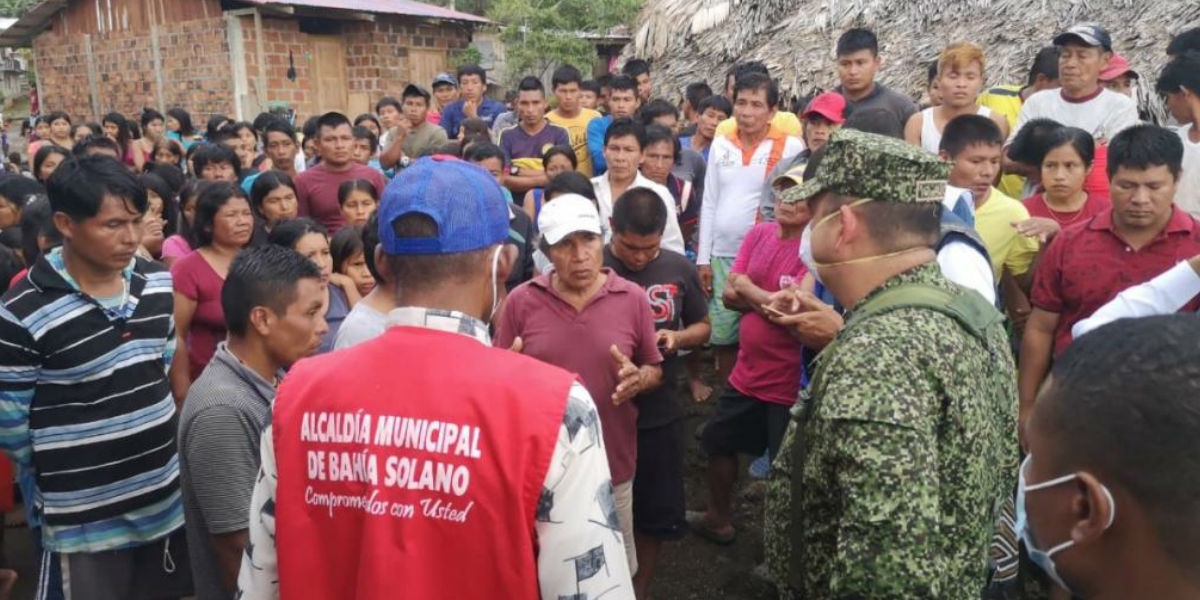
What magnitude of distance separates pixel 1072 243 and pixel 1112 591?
2.76 metres

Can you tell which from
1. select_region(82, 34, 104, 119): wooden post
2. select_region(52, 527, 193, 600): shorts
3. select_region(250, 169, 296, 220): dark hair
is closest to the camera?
select_region(52, 527, 193, 600): shorts

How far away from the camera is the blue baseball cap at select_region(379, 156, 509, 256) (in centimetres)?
160

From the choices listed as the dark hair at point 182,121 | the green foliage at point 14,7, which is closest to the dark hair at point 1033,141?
the dark hair at point 182,121

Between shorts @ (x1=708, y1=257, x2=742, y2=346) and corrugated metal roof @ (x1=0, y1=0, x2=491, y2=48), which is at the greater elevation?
corrugated metal roof @ (x1=0, y1=0, x2=491, y2=48)

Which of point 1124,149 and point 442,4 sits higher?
point 442,4

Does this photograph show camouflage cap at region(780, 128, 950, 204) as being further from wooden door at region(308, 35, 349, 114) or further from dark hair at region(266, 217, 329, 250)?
wooden door at region(308, 35, 349, 114)

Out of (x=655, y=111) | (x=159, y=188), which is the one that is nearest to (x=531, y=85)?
(x=655, y=111)

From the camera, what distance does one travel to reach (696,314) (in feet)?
13.2

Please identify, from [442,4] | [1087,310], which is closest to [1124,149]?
[1087,310]

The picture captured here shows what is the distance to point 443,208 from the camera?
160 cm

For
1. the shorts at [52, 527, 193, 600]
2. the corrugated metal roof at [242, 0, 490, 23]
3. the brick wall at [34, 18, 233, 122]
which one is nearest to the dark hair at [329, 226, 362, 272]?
the shorts at [52, 527, 193, 600]

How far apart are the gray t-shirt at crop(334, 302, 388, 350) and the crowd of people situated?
0.04 feet

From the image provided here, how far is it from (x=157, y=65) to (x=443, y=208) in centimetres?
1906

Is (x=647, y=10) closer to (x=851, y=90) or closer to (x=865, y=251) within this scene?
(x=851, y=90)
